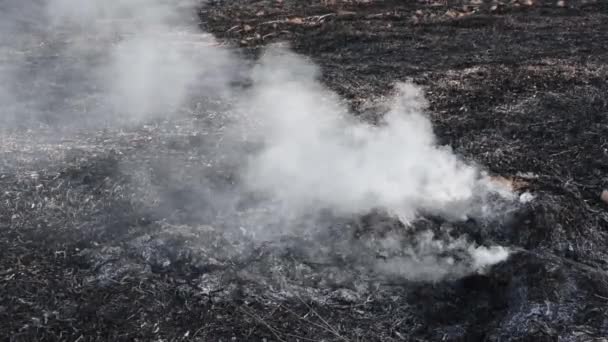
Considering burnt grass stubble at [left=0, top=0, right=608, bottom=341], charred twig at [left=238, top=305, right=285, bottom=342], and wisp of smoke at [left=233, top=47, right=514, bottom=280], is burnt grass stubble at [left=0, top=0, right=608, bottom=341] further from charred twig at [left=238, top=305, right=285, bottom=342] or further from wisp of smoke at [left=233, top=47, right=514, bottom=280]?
wisp of smoke at [left=233, top=47, right=514, bottom=280]

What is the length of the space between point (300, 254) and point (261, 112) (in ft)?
9.68

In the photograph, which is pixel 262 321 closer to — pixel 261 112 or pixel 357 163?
pixel 357 163

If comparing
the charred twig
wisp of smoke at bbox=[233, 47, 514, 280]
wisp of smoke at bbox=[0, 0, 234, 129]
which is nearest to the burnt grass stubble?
the charred twig

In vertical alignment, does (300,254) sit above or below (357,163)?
below

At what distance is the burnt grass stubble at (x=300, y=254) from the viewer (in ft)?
14.5

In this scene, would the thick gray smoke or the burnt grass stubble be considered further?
the thick gray smoke

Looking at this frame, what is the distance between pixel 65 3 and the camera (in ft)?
37.4

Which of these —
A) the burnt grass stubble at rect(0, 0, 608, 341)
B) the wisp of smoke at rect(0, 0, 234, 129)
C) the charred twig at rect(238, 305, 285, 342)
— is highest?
the wisp of smoke at rect(0, 0, 234, 129)

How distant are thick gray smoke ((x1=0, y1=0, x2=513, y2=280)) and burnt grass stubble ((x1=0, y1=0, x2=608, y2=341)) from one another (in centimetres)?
28

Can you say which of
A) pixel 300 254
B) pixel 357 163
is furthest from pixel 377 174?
pixel 300 254

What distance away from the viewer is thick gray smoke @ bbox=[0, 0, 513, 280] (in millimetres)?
5523

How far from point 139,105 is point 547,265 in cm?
572

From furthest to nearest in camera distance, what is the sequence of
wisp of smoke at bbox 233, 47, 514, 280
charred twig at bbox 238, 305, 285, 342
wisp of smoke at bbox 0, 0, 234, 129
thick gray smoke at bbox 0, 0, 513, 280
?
1. wisp of smoke at bbox 0, 0, 234, 129
2. thick gray smoke at bbox 0, 0, 513, 280
3. wisp of smoke at bbox 233, 47, 514, 280
4. charred twig at bbox 238, 305, 285, 342

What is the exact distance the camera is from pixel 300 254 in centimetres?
512
